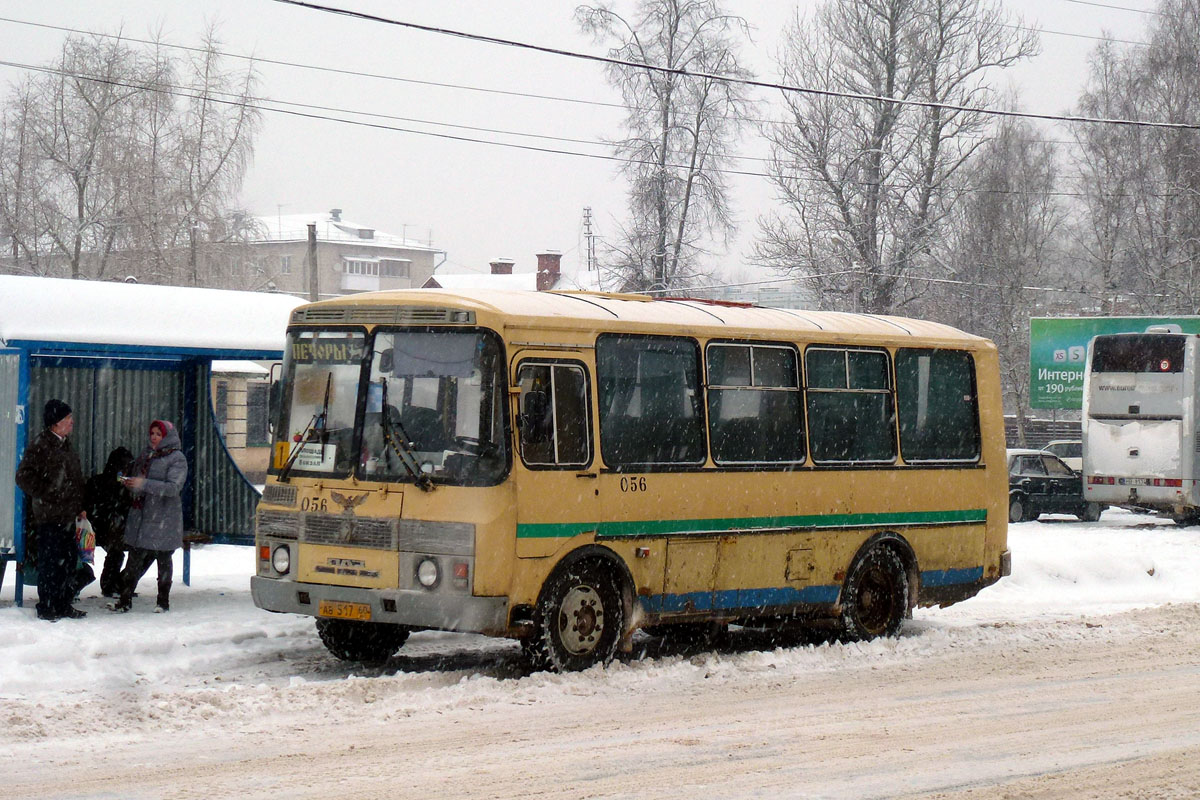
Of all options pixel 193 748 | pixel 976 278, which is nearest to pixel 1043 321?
pixel 976 278

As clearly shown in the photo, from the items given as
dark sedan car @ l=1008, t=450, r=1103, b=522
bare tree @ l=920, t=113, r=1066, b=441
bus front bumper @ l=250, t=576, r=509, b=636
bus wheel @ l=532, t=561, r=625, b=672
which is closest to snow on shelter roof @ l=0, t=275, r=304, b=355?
bus front bumper @ l=250, t=576, r=509, b=636

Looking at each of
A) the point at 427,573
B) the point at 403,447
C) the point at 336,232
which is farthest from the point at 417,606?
the point at 336,232

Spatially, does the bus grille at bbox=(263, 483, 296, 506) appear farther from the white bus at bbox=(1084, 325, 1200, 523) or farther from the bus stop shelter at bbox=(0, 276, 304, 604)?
the white bus at bbox=(1084, 325, 1200, 523)

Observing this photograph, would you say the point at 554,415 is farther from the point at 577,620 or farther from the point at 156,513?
the point at 156,513

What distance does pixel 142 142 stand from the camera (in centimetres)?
4531

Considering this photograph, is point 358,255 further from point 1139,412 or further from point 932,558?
point 932,558

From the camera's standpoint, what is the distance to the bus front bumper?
392 inches

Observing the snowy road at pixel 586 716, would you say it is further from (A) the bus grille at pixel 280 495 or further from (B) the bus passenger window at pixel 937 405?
(B) the bus passenger window at pixel 937 405

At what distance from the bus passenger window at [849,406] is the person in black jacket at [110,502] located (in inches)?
245

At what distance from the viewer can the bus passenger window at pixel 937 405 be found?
1372 centimetres

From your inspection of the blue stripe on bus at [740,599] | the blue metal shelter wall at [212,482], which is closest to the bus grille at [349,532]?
the blue stripe on bus at [740,599]

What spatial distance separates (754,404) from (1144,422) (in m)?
20.5

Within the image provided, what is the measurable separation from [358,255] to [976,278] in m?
66.6

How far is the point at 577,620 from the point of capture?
10766mm
